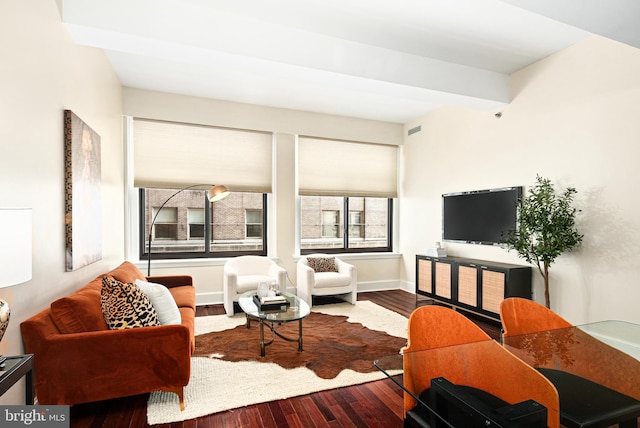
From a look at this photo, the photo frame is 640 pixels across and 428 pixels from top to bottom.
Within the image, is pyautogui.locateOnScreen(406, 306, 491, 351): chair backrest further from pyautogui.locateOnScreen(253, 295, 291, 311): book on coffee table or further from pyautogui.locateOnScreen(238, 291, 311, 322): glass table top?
pyautogui.locateOnScreen(253, 295, 291, 311): book on coffee table

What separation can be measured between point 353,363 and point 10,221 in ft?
8.52

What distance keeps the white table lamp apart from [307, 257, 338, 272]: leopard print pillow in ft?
13.0

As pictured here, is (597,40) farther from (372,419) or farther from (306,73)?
(372,419)

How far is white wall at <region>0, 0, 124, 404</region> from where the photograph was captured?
185 cm

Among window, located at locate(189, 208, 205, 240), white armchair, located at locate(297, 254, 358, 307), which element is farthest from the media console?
window, located at locate(189, 208, 205, 240)

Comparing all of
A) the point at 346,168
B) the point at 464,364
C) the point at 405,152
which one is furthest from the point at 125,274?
the point at 405,152

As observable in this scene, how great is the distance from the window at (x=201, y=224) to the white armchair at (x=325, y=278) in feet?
3.00

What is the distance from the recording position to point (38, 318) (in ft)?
6.41

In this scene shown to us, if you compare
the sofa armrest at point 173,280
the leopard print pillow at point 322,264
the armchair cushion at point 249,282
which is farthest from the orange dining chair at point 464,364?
the leopard print pillow at point 322,264

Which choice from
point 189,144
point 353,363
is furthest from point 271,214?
point 353,363

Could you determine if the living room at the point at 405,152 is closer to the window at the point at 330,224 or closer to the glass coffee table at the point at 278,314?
the window at the point at 330,224

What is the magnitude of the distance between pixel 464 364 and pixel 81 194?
3.12 m

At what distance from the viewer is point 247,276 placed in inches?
184

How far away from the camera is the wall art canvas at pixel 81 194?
258 cm
